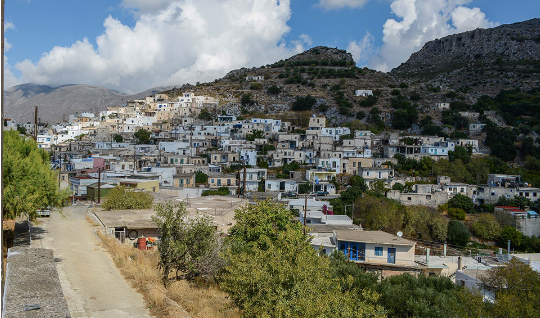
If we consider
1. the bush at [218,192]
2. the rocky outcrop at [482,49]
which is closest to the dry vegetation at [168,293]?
the bush at [218,192]

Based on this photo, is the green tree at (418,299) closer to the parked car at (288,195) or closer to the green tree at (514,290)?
the green tree at (514,290)

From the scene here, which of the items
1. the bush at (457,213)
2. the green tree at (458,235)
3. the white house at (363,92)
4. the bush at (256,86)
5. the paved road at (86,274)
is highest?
the bush at (256,86)

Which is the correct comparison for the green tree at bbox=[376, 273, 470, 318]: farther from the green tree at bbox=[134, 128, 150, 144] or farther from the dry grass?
the green tree at bbox=[134, 128, 150, 144]

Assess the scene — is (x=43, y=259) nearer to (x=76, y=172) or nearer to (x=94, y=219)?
(x=94, y=219)

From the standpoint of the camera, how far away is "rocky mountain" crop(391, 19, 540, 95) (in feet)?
317

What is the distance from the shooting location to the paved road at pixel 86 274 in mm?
8867

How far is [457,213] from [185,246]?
34.5m

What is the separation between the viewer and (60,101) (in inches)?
6629

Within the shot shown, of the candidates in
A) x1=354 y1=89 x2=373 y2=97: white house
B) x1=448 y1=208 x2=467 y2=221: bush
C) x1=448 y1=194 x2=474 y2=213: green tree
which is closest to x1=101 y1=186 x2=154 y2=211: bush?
x1=448 y1=208 x2=467 y2=221: bush

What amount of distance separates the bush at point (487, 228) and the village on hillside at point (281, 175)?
2.05 metres

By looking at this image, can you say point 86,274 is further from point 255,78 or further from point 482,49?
point 482,49

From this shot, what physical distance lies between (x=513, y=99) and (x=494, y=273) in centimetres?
7444

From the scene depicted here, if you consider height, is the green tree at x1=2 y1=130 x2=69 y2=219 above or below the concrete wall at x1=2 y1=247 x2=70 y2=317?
above

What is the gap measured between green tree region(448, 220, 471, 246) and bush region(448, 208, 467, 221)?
163 inches
